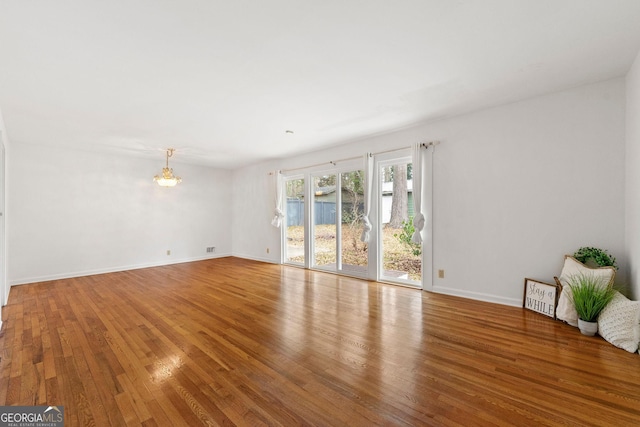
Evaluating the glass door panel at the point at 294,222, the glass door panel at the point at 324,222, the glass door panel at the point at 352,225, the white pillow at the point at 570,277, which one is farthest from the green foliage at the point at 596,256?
the glass door panel at the point at 294,222

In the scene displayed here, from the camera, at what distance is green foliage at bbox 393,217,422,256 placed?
4355 millimetres

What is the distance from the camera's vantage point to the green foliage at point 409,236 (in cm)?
436

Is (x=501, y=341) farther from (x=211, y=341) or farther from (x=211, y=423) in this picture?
(x=211, y=341)

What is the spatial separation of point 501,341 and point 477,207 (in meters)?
1.82

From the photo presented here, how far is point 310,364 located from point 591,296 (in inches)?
108

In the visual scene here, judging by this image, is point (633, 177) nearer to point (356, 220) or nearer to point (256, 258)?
point (356, 220)

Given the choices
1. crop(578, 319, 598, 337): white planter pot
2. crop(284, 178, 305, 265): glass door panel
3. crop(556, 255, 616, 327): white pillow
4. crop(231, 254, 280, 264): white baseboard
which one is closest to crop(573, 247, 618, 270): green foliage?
crop(556, 255, 616, 327): white pillow

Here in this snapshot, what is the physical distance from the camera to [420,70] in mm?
2600

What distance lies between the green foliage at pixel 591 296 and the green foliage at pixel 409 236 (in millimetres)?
1923

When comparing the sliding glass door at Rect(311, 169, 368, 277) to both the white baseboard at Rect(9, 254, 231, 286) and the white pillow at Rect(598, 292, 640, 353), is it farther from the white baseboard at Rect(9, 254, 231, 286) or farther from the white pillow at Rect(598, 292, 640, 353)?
the white baseboard at Rect(9, 254, 231, 286)

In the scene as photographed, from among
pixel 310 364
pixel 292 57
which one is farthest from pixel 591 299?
pixel 292 57

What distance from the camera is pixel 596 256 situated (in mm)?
2818

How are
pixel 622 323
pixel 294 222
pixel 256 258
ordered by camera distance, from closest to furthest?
pixel 622 323 < pixel 294 222 < pixel 256 258

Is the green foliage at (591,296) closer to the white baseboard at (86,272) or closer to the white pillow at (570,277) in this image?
the white pillow at (570,277)
